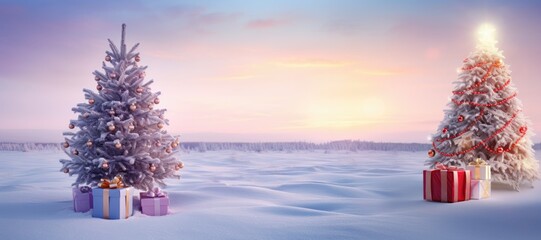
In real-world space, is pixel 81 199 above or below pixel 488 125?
below

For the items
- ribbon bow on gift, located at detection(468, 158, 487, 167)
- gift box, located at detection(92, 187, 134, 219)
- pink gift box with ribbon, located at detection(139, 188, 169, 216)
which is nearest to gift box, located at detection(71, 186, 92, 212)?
gift box, located at detection(92, 187, 134, 219)

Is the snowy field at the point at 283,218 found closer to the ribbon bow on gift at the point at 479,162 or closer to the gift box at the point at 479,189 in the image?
the gift box at the point at 479,189

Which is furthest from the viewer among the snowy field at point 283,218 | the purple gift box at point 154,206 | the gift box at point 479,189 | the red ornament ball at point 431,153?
the red ornament ball at point 431,153

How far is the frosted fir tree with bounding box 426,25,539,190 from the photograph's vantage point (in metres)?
12.3

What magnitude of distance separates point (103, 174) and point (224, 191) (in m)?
3.44

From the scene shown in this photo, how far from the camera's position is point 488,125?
1239 centimetres

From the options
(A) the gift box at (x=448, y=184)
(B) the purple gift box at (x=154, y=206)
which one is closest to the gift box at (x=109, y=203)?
(B) the purple gift box at (x=154, y=206)

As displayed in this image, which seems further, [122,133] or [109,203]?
[122,133]

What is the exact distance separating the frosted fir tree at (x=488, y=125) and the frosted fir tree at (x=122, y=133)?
672 centimetres

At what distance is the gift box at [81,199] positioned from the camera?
9602 millimetres

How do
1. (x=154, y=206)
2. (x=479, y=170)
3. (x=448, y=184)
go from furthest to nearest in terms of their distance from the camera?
(x=479, y=170)
(x=448, y=184)
(x=154, y=206)

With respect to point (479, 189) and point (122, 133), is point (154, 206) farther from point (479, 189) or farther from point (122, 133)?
point (479, 189)

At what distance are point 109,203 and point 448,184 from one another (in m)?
6.80

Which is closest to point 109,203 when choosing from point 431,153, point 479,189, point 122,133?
point 122,133
